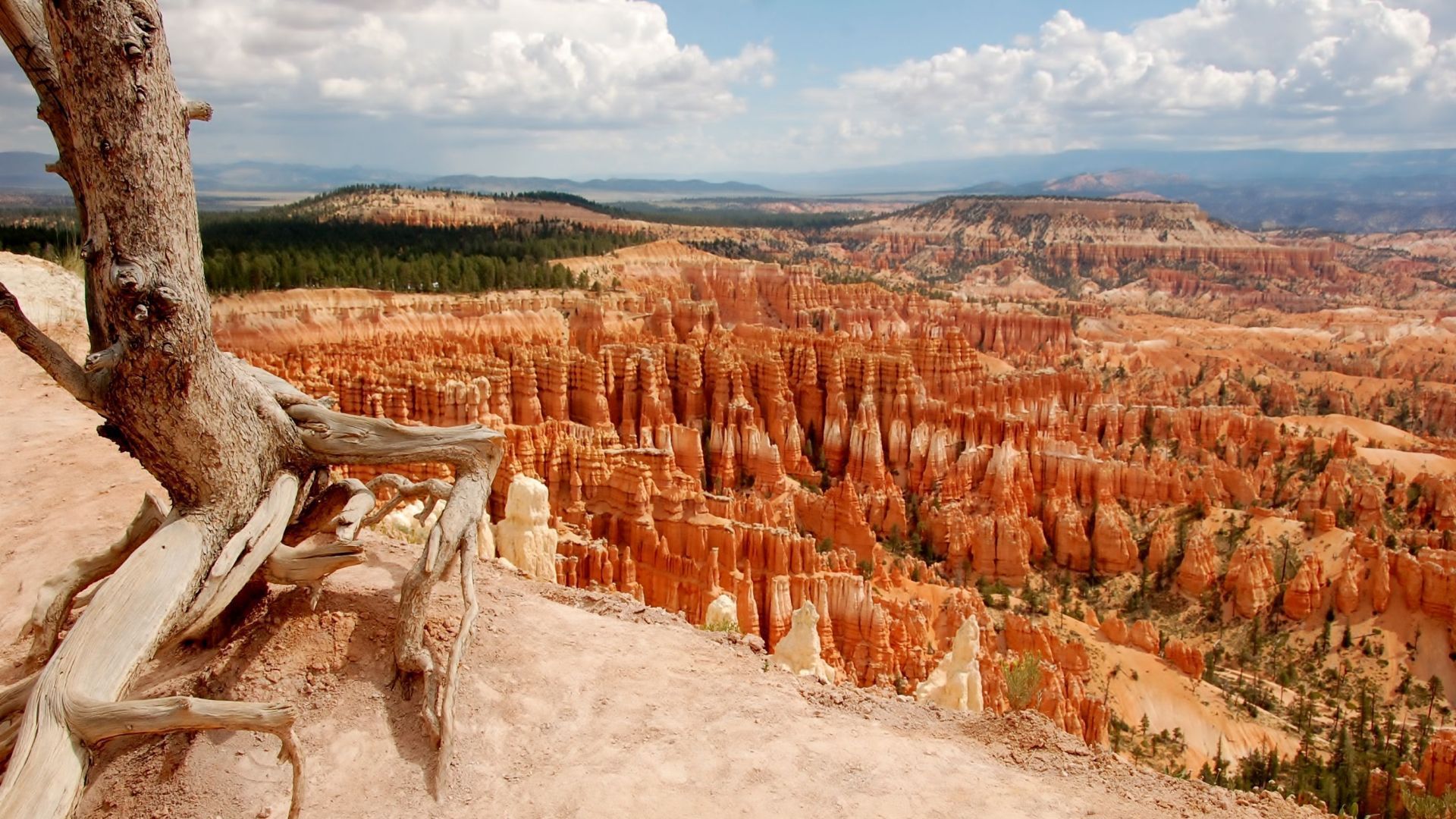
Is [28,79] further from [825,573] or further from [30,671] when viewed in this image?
[825,573]

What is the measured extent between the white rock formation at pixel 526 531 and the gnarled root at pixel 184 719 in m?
11.2

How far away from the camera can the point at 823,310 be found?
195ft

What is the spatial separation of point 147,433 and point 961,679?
40.5 feet

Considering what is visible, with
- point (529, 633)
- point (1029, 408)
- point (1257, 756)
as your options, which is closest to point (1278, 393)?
point (1029, 408)

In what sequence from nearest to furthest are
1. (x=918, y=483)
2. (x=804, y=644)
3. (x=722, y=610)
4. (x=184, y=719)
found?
(x=184, y=719) → (x=804, y=644) → (x=722, y=610) → (x=918, y=483)

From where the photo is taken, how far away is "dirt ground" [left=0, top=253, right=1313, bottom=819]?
539 cm

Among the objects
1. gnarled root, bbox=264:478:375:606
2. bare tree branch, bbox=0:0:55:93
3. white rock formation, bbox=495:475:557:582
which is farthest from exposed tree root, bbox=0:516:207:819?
white rock formation, bbox=495:475:557:582

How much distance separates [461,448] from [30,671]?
10.3 ft

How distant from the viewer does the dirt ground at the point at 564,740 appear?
5.39m

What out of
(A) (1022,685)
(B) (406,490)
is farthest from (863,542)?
(B) (406,490)

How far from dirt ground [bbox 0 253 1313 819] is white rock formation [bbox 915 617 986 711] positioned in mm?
7091

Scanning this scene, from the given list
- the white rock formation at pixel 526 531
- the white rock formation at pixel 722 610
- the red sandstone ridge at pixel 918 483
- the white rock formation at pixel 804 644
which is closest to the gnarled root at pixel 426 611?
the white rock formation at pixel 804 644

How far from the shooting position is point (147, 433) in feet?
18.3

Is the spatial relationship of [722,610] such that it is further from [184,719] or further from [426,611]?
[184,719]
